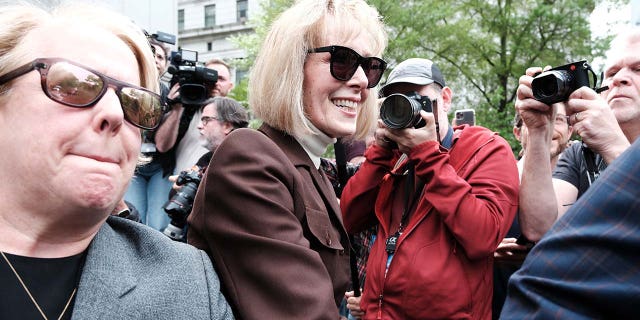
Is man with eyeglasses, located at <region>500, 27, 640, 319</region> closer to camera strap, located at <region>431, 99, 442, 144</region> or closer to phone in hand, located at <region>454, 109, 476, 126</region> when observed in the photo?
camera strap, located at <region>431, 99, 442, 144</region>

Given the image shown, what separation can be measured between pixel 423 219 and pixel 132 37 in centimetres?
153

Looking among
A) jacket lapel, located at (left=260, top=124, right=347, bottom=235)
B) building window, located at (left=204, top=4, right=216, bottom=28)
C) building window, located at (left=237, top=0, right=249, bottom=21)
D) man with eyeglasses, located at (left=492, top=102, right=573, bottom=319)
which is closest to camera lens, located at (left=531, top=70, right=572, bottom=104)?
man with eyeglasses, located at (left=492, top=102, right=573, bottom=319)

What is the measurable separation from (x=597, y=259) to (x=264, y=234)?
1.00m

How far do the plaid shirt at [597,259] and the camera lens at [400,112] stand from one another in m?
1.56

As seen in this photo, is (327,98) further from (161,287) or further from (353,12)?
(161,287)

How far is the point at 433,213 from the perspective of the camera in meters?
2.55

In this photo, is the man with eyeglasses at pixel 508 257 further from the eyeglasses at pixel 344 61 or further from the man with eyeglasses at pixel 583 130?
the eyeglasses at pixel 344 61

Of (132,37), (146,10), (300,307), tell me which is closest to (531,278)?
(300,307)

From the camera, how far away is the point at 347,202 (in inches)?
115

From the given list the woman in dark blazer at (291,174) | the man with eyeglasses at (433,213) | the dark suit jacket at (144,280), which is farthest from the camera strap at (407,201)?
the dark suit jacket at (144,280)

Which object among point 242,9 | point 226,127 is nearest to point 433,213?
point 226,127

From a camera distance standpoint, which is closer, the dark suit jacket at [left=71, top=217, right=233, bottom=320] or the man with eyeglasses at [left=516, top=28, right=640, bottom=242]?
the dark suit jacket at [left=71, top=217, right=233, bottom=320]

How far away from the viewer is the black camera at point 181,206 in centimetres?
314

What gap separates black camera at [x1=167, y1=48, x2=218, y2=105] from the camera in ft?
13.9
